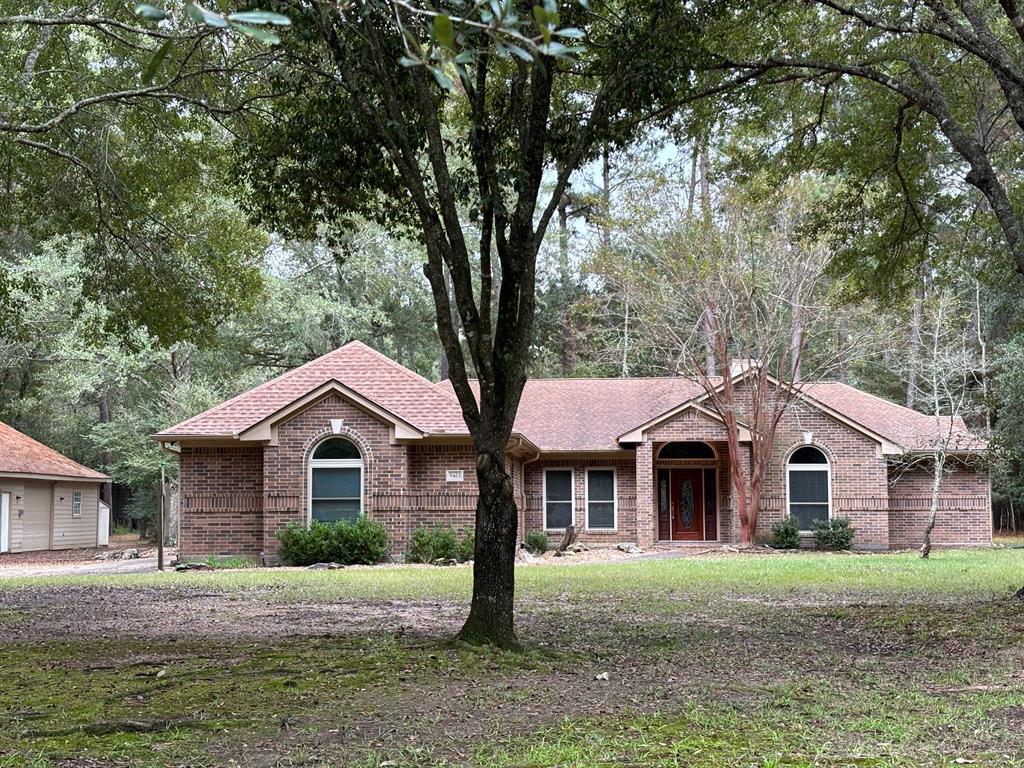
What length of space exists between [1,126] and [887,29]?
364 inches

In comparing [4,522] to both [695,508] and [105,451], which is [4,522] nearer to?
[105,451]

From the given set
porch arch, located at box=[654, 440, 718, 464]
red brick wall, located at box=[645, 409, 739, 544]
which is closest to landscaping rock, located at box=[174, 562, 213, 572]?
red brick wall, located at box=[645, 409, 739, 544]

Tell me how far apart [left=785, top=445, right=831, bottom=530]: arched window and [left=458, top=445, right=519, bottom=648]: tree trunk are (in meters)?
18.3

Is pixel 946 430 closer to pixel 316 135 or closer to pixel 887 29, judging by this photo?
pixel 887 29

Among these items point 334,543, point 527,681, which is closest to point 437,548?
point 334,543

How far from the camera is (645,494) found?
83.3ft

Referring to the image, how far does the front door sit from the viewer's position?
27359 mm

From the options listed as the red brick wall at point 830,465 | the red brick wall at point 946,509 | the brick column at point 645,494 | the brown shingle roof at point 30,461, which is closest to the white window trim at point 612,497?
the brick column at point 645,494

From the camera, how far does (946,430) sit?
2633 centimetres

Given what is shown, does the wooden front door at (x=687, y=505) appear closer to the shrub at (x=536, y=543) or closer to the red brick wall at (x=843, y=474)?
the red brick wall at (x=843, y=474)

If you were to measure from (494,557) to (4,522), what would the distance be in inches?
925

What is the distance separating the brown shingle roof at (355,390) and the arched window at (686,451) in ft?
23.4

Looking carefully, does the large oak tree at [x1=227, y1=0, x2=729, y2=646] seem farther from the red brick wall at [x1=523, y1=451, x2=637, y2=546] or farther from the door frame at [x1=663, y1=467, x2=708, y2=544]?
the door frame at [x1=663, y1=467, x2=708, y2=544]

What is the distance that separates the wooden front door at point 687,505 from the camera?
27.2 m
